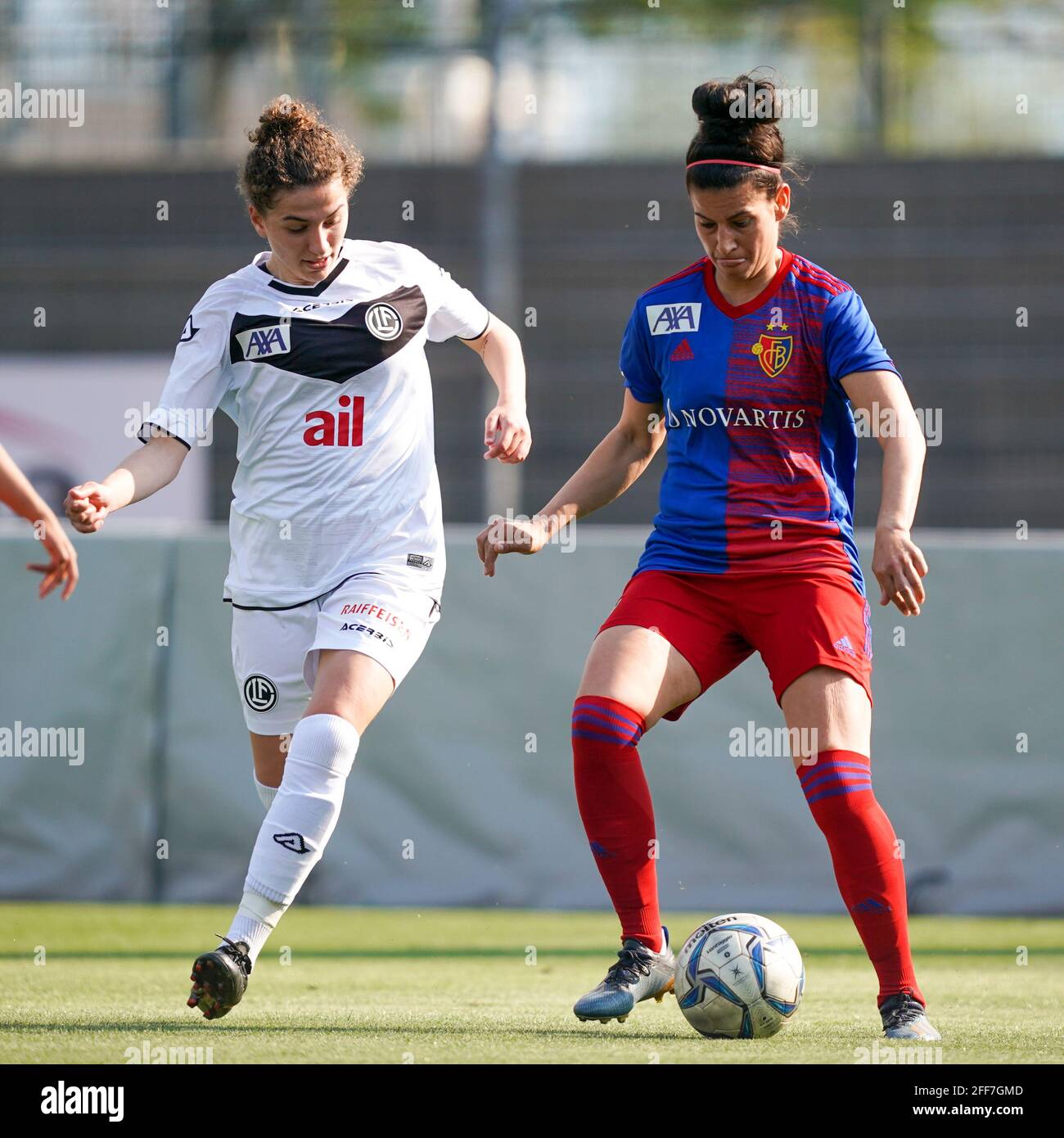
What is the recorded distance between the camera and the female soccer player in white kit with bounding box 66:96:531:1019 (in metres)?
4.33

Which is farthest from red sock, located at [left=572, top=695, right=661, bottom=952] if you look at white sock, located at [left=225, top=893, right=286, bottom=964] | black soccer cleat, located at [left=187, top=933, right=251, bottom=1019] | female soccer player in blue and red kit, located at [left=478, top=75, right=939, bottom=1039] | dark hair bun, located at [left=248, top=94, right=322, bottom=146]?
dark hair bun, located at [left=248, top=94, right=322, bottom=146]

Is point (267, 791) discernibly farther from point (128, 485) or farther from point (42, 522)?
point (42, 522)

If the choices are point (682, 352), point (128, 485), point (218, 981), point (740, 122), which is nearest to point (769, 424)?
point (682, 352)

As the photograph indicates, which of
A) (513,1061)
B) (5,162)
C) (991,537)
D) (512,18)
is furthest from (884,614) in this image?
(5,162)

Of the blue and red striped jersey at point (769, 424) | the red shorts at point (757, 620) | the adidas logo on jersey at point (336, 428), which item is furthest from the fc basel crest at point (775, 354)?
the adidas logo on jersey at point (336, 428)

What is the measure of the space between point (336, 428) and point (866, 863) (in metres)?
1.70

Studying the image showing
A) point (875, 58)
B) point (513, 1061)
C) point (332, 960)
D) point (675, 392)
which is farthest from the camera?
point (875, 58)

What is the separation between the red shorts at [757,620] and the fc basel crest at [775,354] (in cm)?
50

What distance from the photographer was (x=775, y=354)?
13.9ft

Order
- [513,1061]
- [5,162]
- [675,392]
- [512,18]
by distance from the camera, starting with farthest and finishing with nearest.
Result: [5,162] → [512,18] → [675,392] → [513,1061]

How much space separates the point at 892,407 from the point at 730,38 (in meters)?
10.1

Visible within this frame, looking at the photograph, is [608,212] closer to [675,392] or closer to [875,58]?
[875,58]

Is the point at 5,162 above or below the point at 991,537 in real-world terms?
above

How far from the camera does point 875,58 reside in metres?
13.2
